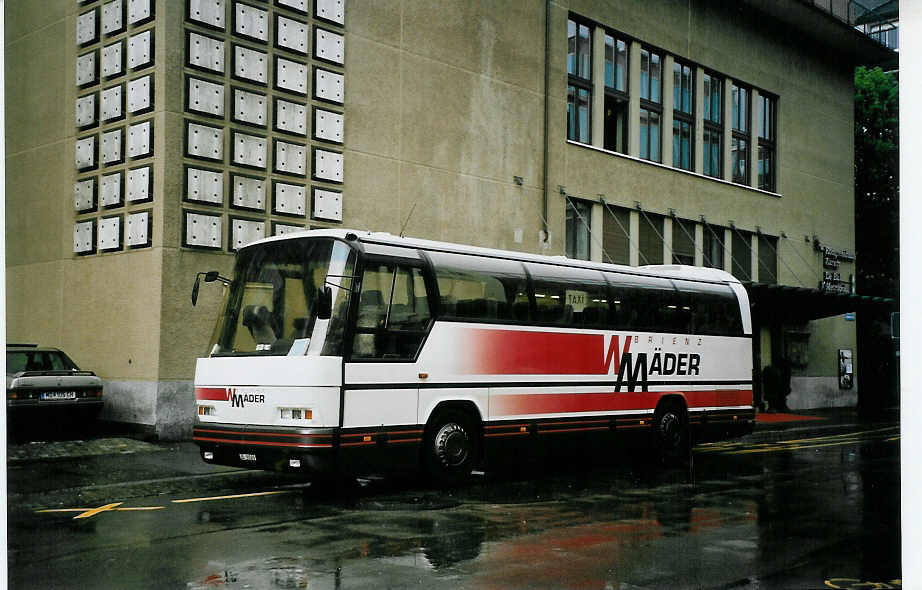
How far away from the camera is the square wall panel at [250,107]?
57.3 ft

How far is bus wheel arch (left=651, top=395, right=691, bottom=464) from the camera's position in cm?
1661

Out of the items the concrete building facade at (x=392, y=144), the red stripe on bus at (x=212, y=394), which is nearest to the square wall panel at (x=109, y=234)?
the concrete building facade at (x=392, y=144)

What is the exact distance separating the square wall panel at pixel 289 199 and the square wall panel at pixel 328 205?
0.29 metres

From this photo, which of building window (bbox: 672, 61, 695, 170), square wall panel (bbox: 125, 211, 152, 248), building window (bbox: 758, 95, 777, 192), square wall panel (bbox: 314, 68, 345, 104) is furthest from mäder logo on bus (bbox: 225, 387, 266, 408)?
building window (bbox: 758, 95, 777, 192)

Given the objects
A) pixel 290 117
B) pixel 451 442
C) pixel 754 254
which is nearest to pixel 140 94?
pixel 290 117

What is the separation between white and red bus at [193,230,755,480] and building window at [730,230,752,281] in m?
13.0

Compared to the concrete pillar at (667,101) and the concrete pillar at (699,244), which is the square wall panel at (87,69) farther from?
the concrete pillar at (699,244)

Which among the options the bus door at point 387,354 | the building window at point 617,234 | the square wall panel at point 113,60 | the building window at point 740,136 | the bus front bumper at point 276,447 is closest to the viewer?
the bus front bumper at point 276,447

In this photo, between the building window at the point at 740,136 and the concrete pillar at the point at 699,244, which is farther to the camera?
the concrete pillar at the point at 699,244

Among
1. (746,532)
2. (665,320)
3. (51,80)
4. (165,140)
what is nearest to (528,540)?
(746,532)

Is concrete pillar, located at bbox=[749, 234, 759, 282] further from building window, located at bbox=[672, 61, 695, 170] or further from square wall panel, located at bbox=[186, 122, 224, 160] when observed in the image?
square wall panel, located at bbox=[186, 122, 224, 160]

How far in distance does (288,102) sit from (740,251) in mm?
15803

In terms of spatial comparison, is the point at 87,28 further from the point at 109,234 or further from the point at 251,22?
the point at 109,234
